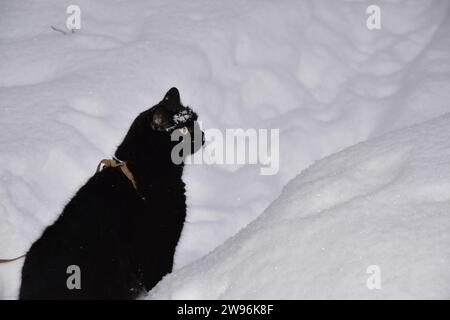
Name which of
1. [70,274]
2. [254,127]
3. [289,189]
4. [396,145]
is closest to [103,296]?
[70,274]

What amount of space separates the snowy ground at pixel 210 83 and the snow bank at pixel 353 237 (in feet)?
1.45

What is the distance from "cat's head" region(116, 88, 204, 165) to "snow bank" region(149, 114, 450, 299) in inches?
27.0

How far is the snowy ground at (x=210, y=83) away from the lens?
2.90m

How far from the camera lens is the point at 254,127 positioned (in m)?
3.62

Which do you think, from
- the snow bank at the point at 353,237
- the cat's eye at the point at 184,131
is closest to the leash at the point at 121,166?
the cat's eye at the point at 184,131

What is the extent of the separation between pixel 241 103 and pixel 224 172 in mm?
650

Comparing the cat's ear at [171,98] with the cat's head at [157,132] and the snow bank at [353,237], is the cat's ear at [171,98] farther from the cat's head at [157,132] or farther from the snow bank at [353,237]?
the snow bank at [353,237]

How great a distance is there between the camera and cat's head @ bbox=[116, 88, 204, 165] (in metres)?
2.50

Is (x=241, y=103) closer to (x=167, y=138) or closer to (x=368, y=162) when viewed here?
(x=167, y=138)

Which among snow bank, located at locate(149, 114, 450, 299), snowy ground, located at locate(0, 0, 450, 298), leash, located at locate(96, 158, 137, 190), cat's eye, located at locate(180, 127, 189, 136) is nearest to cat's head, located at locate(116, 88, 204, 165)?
cat's eye, located at locate(180, 127, 189, 136)

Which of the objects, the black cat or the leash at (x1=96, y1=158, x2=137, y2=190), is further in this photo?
the leash at (x1=96, y1=158, x2=137, y2=190)

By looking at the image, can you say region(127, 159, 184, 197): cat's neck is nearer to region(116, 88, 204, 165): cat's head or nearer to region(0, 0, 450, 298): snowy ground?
region(116, 88, 204, 165): cat's head

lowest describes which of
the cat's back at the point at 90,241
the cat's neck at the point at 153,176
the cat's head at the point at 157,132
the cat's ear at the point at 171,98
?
the cat's back at the point at 90,241

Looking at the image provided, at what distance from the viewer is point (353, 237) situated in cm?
167
